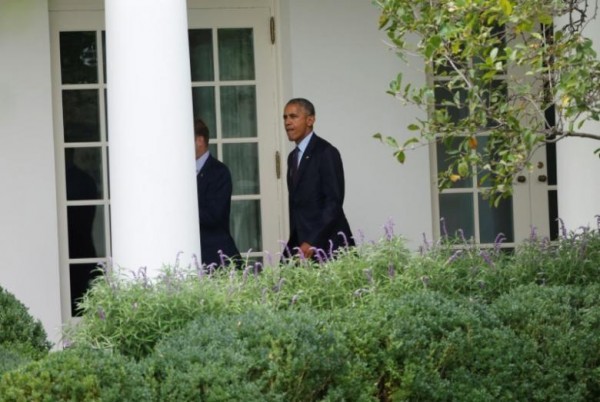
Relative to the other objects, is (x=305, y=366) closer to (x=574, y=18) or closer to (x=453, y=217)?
(x=574, y=18)

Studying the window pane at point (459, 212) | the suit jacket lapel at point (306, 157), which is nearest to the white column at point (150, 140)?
the suit jacket lapel at point (306, 157)

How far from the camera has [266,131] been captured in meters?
12.7

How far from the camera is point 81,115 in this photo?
1251 centimetres

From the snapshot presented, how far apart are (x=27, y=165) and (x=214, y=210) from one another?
65.9 inches

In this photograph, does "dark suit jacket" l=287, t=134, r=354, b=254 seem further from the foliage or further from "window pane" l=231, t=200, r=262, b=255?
the foliage

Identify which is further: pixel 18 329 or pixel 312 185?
pixel 312 185

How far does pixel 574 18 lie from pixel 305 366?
442 cm

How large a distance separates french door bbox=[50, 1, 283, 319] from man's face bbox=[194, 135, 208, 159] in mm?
982

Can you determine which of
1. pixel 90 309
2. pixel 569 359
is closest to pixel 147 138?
pixel 90 309

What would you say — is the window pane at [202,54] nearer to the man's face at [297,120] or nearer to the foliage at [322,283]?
the man's face at [297,120]

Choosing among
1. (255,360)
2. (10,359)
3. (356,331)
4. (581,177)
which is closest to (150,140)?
(10,359)

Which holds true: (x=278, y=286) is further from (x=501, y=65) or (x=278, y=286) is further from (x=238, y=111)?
(x=238, y=111)

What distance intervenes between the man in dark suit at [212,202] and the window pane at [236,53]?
106 centimetres

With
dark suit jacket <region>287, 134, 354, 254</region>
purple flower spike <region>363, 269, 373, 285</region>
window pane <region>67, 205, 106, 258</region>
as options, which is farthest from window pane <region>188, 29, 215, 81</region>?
purple flower spike <region>363, 269, 373, 285</region>
